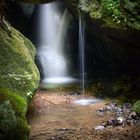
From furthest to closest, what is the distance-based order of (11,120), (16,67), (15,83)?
(16,67), (15,83), (11,120)

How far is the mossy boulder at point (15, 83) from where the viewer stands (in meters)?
5.79

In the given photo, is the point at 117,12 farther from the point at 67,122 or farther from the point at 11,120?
the point at 11,120

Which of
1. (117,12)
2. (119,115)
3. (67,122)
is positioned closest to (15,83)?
(67,122)

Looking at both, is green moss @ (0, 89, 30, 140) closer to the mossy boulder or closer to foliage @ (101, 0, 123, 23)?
the mossy boulder

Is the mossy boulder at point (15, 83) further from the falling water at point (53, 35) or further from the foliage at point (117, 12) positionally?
the falling water at point (53, 35)

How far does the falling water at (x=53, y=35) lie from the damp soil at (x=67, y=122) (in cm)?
558

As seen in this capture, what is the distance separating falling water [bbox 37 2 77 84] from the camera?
17.8m

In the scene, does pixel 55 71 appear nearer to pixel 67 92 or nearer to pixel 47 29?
pixel 47 29

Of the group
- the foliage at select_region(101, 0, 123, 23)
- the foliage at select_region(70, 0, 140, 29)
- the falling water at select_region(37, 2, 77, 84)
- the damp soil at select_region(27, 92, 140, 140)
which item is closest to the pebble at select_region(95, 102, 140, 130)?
the damp soil at select_region(27, 92, 140, 140)

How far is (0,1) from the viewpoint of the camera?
8.94 metres

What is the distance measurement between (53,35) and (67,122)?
36.1ft

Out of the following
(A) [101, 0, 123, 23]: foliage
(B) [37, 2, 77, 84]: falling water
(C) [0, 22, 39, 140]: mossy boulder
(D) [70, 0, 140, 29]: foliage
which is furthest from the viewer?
(B) [37, 2, 77, 84]: falling water

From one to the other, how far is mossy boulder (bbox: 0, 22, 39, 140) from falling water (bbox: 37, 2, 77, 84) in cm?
613

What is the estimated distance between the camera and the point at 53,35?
19.4 m
